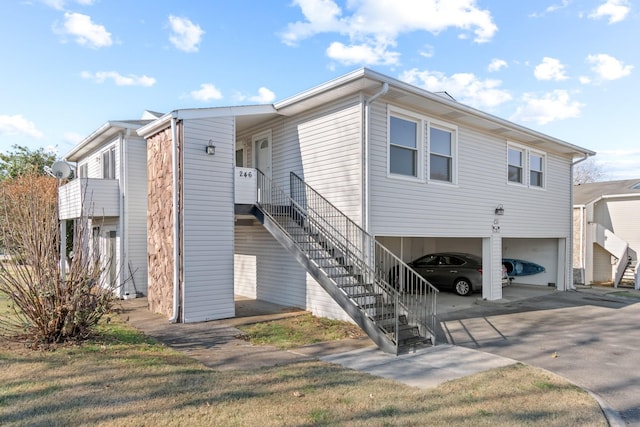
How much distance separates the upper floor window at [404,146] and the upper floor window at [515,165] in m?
4.78

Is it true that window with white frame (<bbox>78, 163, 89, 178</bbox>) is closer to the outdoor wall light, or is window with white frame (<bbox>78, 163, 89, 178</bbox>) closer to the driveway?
the outdoor wall light

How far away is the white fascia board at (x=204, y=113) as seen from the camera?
8.55 meters

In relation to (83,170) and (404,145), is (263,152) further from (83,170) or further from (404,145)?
(83,170)

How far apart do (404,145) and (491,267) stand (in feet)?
17.3

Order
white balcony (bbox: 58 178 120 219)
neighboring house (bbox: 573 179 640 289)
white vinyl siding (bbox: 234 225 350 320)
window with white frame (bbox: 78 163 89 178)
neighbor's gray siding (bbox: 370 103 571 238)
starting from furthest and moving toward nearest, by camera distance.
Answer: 1. neighboring house (bbox: 573 179 640 289)
2. window with white frame (bbox: 78 163 89 178)
3. white balcony (bbox: 58 178 120 219)
4. white vinyl siding (bbox: 234 225 350 320)
5. neighbor's gray siding (bbox: 370 103 571 238)

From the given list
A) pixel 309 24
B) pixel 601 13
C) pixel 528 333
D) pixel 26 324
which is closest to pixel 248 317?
pixel 26 324

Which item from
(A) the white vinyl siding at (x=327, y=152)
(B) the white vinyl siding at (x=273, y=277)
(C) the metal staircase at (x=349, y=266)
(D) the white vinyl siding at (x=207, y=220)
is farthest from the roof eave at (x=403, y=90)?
(B) the white vinyl siding at (x=273, y=277)

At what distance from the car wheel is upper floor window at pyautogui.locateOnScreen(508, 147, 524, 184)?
3.65 m

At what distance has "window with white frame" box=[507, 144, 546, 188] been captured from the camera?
12.7m

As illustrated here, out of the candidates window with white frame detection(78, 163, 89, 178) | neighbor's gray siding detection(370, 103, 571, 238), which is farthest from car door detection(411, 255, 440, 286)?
window with white frame detection(78, 163, 89, 178)

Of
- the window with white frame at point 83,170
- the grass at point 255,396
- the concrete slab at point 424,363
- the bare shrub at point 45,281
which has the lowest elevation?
the concrete slab at point 424,363

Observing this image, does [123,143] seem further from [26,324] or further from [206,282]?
[26,324]

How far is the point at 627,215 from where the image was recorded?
18453mm

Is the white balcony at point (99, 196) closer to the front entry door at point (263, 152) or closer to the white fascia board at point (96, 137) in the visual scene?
the white fascia board at point (96, 137)
